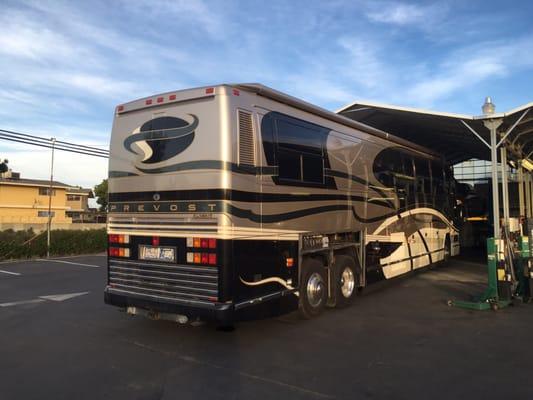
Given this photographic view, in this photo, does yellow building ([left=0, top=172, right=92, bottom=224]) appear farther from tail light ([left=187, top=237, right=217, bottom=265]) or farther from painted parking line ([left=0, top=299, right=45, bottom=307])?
tail light ([left=187, top=237, right=217, bottom=265])

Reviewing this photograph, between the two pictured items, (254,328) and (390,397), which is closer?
(390,397)

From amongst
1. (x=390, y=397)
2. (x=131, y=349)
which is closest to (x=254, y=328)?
(x=131, y=349)

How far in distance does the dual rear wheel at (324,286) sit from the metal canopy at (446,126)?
407cm

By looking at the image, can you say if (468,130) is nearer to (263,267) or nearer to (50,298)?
(263,267)

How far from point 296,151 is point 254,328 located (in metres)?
2.81

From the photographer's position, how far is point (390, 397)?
173 inches

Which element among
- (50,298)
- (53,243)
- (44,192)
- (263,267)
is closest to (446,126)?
(263,267)

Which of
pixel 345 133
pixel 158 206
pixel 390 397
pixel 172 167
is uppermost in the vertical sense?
pixel 345 133

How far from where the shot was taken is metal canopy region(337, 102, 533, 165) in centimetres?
1084

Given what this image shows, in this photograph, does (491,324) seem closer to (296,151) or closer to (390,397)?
(390,397)

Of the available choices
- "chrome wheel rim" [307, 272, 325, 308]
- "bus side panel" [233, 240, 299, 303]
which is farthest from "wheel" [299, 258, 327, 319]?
"bus side panel" [233, 240, 299, 303]

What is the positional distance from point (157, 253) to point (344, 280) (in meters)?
3.73

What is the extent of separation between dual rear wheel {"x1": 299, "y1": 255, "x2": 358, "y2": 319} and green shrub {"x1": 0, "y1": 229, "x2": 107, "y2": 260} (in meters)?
17.3

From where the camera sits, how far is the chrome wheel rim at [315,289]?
7.38 metres
